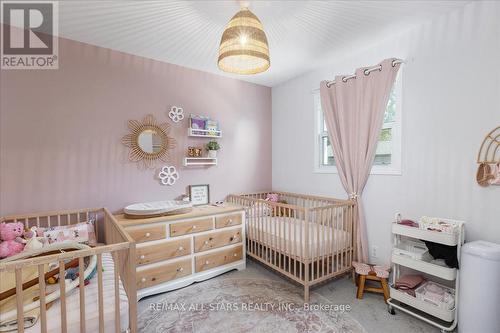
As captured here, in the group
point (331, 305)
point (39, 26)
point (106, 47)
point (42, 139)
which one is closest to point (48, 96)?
point (42, 139)

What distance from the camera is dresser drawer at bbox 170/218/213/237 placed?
2414 millimetres

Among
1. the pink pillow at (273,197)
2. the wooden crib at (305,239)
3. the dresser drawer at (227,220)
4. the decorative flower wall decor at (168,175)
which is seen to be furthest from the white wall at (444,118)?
the decorative flower wall decor at (168,175)

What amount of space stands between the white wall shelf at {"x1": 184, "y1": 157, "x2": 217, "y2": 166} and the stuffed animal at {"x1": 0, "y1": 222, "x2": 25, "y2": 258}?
1.63 m

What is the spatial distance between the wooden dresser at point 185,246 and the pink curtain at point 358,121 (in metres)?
1.33

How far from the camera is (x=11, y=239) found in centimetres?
188

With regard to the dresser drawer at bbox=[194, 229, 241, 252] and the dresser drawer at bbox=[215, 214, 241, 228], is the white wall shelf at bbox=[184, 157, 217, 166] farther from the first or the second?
the dresser drawer at bbox=[194, 229, 241, 252]

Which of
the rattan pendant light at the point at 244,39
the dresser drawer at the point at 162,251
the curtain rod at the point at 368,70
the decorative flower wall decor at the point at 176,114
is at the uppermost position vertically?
the curtain rod at the point at 368,70

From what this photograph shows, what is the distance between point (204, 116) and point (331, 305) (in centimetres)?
260

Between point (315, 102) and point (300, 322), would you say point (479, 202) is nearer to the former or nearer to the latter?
point (300, 322)

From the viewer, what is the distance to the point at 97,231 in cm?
250

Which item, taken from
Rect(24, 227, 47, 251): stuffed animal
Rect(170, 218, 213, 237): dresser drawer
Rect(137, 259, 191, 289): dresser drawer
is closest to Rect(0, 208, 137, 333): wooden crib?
Rect(24, 227, 47, 251): stuffed animal

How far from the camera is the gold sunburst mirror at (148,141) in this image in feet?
8.93

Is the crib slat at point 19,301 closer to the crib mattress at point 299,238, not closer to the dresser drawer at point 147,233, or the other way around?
the dresser drawer at point 147,233

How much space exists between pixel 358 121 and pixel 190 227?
213cm
